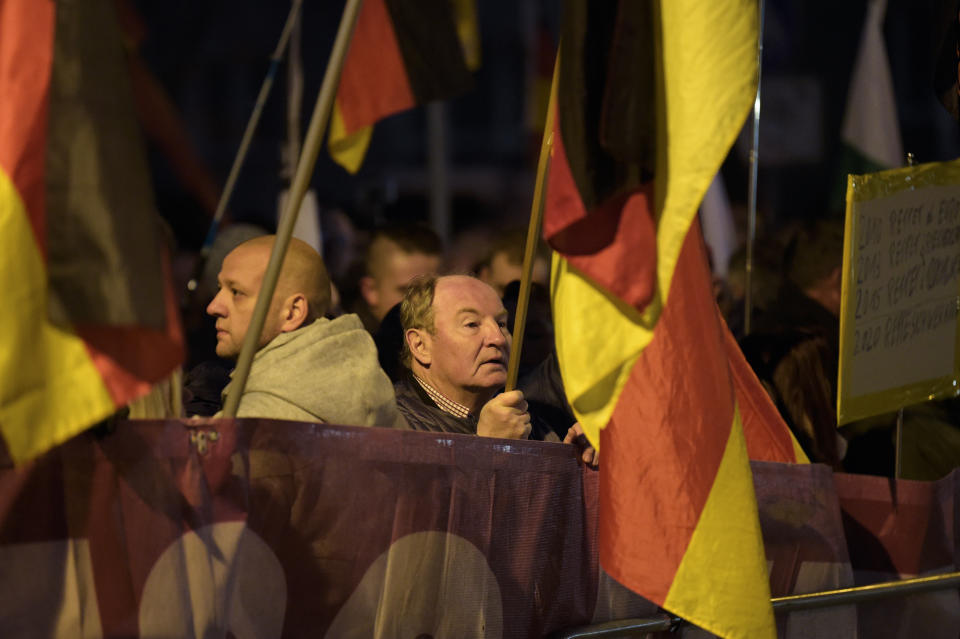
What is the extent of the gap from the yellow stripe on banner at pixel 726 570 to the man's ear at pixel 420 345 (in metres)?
1.18

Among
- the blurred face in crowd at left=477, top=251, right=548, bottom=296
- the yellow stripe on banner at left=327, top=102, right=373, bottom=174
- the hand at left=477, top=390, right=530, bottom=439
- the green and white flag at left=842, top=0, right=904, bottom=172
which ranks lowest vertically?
the hand at left=477, top=390, right=530, bottom=439

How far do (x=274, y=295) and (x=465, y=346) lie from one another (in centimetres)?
68

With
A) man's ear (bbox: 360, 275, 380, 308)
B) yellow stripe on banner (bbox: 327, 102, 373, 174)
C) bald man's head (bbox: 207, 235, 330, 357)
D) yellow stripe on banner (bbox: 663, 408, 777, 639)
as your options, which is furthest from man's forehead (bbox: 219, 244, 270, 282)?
man's ear (bbox: 360, 275, 380, 308)

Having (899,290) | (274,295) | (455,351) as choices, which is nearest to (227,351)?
(274,295)

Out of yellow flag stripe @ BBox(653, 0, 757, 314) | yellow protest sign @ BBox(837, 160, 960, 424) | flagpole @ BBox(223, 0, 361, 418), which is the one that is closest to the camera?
flagpole @ BBox(223, 0, 361, 418)

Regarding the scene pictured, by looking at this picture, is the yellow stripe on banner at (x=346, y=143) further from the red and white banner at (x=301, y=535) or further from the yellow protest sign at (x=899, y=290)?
the red and white banner at (x=301, y=535)

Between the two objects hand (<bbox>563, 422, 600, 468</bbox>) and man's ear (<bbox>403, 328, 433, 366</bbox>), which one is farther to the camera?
man's ear (<bbox>403, 328, 433, 366</bbox>)

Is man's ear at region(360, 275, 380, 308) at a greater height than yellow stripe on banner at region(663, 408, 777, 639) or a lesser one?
greater

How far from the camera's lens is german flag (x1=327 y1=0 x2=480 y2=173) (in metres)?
5.55

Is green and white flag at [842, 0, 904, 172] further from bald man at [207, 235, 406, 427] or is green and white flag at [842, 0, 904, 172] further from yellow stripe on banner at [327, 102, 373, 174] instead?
bald man at [207, 235, 406, 427]

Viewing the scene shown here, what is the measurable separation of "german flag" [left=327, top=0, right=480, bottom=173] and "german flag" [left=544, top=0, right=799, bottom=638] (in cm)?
190

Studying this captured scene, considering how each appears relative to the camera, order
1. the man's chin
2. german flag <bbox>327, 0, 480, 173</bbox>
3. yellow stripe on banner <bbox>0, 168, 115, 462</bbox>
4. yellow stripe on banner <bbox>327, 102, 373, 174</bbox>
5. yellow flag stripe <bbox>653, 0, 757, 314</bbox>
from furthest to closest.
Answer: yellow stripe on banner <bbox>327, 102, 373, 174</bbox>
german flag <bbox>327, 0, 480, 173</bbox>
the man's chin
yellow flag stripe <bbox>653, 0, 757, 314</bbox>
yellow stripe on banner <bbox>0, 168, 115, 462</bbox>

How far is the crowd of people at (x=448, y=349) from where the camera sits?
3.79 meters

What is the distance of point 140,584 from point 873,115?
21.5ft
